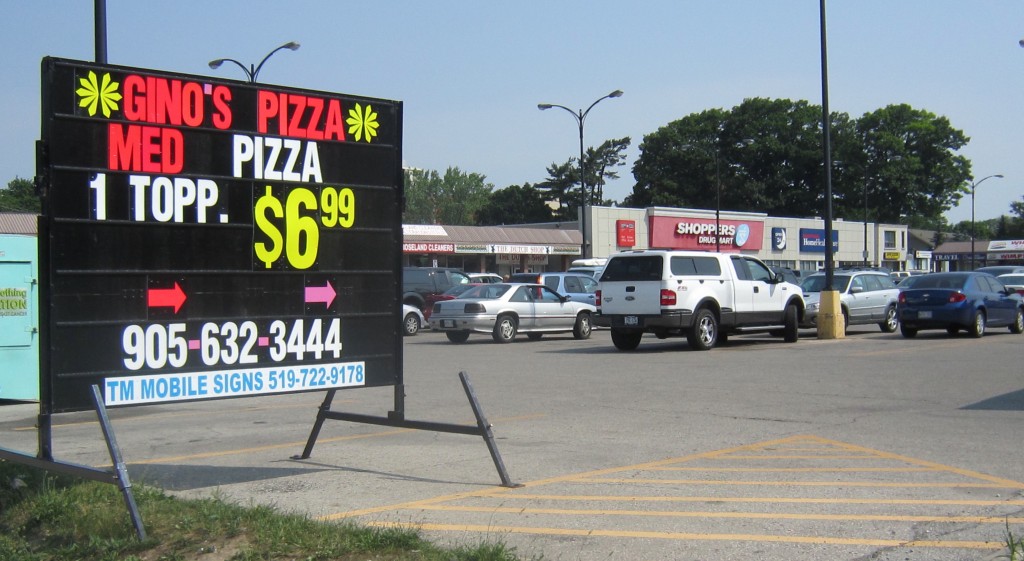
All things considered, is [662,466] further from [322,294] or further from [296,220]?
[296,220]

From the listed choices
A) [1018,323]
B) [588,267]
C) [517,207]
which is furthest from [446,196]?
[1018,323]

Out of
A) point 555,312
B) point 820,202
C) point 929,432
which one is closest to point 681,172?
point 820,202

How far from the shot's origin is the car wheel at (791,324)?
2255cm

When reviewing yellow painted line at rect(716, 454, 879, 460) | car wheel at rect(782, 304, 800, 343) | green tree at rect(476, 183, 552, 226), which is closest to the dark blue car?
car wheel at rect(782, 304, 800, 343)

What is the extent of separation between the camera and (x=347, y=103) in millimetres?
7727

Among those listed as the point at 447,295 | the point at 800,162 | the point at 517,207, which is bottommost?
the point at 447,295

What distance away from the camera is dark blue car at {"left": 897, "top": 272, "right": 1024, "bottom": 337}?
23062 mm

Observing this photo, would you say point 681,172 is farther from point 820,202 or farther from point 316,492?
point 316,492

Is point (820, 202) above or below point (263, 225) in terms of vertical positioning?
above

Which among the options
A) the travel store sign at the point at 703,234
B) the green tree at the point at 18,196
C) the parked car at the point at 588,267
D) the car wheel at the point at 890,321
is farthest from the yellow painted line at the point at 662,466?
the green tree at the point at 18,196

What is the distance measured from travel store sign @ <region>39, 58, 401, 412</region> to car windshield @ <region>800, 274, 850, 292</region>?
20.2 meters

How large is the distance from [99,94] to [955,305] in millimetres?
20934

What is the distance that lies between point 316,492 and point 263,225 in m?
2.01

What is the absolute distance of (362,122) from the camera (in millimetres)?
7785
